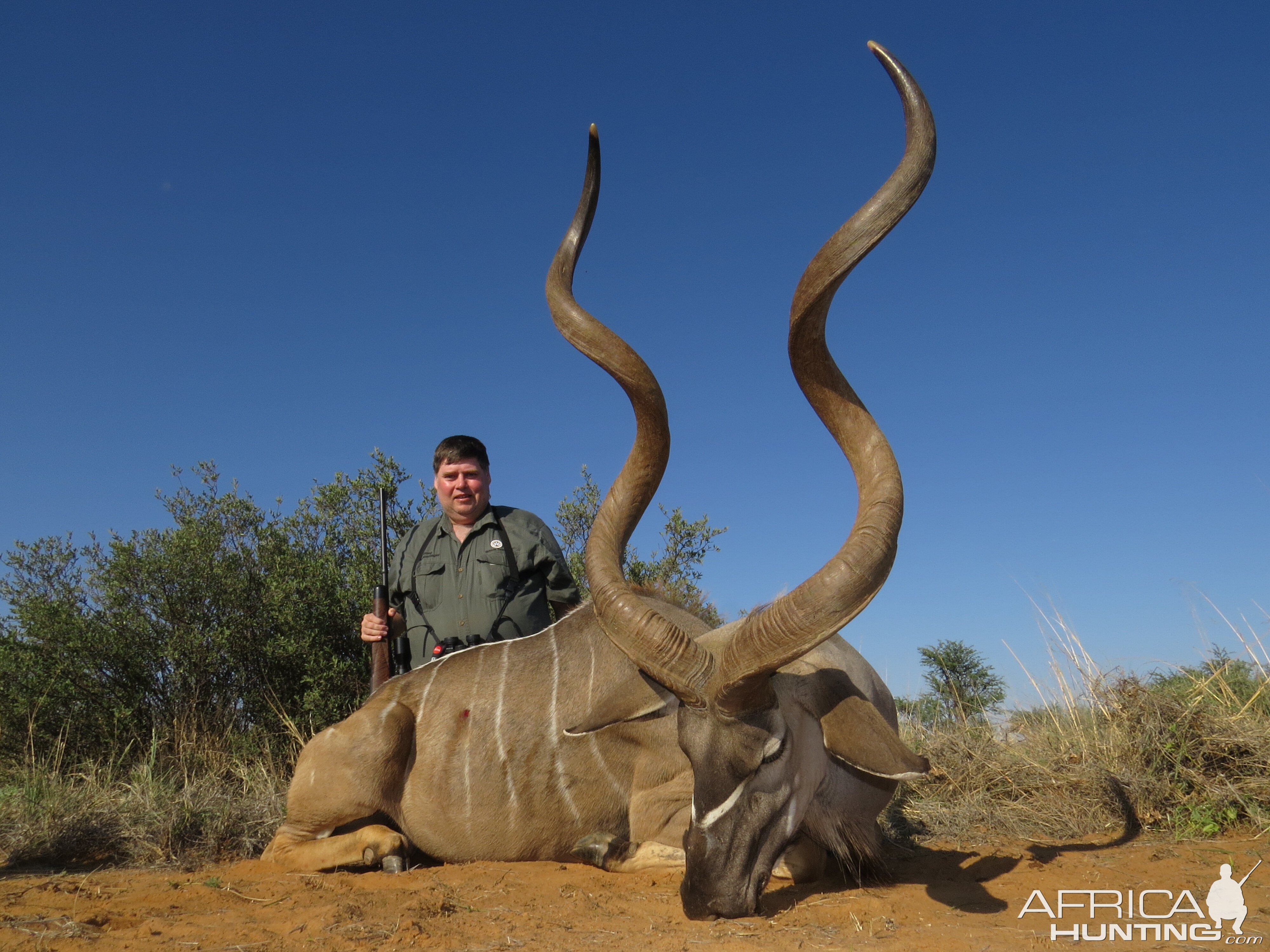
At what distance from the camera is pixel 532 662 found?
16.2 feet

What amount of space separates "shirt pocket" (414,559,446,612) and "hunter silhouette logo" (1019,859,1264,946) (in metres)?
3.69

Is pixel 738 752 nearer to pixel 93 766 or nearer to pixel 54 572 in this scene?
pixel 93 766

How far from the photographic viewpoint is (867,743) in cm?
343

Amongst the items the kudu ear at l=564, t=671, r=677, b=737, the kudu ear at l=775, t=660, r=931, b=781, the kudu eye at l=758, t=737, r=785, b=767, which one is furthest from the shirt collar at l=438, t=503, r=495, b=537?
the kudu eye at l=758, t=737, r=785, b=767

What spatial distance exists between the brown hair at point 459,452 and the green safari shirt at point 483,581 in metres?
0.34

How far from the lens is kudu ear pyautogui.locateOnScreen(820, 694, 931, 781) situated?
10.8 feet

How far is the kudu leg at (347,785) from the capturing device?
4672 millimetres

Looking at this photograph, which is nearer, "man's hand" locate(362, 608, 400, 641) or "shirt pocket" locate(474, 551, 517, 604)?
"shirt pocket" locate(474, 551, 517, 604)

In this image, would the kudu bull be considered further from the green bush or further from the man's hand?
the green bush

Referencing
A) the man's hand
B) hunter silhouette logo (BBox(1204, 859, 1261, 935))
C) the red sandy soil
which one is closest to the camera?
the red sandy soil

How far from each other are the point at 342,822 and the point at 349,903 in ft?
4.21

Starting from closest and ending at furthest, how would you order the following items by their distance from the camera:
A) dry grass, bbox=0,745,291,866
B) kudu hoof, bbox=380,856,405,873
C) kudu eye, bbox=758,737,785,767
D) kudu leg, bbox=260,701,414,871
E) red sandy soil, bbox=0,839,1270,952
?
red sandy soil, bbox=0,839,1270,952 → kudu eye, bbox=758,737,785,767 → kudu hoof, bbox=380,856,405,873 → kudu leg, bbox=260,701,414,871 → dry grass, bbox=0,745,291,866

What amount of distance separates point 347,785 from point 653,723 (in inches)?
64.5

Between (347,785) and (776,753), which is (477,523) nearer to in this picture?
(347,785)
